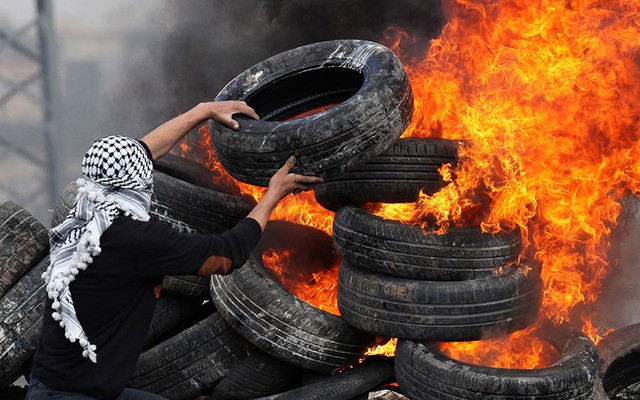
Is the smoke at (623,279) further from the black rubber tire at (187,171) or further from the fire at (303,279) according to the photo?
the black rubber tire at (187,171)

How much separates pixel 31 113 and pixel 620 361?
8775 mm

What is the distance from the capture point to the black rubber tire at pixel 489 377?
5.86 meters

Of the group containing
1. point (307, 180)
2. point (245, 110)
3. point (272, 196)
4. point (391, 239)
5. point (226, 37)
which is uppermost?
point (226, 37)

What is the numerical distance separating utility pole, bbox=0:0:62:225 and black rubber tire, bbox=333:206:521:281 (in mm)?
6611

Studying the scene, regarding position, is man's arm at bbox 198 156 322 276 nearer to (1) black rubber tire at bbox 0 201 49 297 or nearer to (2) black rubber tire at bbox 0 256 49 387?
(2) black rubber tire at bbox 0 256 49 387

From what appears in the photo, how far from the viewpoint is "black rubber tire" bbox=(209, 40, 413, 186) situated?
5.96 meters

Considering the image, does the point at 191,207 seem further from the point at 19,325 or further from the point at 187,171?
the point at 19,325

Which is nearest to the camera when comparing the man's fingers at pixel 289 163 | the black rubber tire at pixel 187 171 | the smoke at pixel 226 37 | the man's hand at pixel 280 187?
the man's hand at pixel 280 187

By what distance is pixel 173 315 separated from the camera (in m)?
7.94

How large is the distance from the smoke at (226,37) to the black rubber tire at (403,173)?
3.79m

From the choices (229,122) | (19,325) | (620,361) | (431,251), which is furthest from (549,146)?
(19,325)

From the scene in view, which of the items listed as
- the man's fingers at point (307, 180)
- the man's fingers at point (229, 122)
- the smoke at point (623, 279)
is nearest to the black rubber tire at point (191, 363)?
the man's fingers at point (229, 122)

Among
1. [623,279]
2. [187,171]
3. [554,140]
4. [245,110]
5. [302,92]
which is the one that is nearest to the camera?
[245,110]

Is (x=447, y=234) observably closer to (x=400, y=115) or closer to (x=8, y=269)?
(x=400, y=115)
